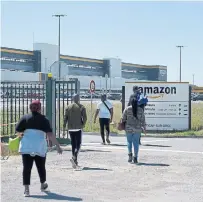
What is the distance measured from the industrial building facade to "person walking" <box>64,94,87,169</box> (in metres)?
40.4

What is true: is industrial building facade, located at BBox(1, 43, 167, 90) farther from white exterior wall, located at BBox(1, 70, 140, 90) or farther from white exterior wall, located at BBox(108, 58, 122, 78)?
white exterior wall, located at BBox(1, 70, 140, 90)

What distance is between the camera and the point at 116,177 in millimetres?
10836

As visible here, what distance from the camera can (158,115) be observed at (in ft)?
78.5

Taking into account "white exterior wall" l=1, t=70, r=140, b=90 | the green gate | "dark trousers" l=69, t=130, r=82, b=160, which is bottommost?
"dark trousers" l=69, t=130, r=82, b=160

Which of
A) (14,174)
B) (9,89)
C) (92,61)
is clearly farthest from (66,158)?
(92,61)

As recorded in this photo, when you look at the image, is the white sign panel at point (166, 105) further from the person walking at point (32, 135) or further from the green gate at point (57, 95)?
the person walking at point (32, 135)

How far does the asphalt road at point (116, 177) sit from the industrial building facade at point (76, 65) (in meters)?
38.6

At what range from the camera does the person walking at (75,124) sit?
12016 millimetres

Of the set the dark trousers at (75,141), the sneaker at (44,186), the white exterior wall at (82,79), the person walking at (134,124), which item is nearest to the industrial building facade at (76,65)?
the white exterior wall at (82,79)

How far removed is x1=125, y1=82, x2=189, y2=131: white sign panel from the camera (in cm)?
2386

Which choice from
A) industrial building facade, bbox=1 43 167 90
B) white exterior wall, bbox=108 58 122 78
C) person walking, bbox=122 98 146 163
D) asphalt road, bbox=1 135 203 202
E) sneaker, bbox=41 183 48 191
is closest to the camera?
asphalt road, bbox=1 135 203 202

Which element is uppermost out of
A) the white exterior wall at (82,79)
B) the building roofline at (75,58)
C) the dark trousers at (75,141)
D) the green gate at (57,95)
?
the building roofline at (75,58)

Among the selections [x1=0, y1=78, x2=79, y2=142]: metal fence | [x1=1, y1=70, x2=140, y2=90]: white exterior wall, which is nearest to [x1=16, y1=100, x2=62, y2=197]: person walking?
[x1=0, y1=78, x2=79, y2=142]: metal fence

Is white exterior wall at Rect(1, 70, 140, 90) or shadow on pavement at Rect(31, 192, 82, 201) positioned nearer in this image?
shadow on pavement at Rect(31, 192, 82, 201)
